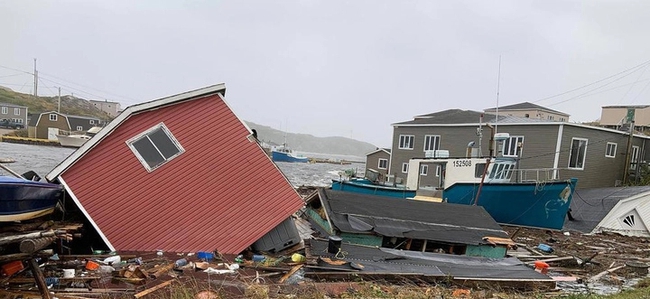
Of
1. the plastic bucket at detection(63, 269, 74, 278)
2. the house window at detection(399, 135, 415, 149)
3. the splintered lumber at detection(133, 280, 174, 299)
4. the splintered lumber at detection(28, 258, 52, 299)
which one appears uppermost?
the house window at detection(399, 135, 415, 149)

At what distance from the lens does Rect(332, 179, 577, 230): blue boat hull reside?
60.2ft

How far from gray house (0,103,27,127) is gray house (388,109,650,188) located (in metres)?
86.2

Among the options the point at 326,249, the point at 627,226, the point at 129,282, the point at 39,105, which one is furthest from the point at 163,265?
the point at 39,105

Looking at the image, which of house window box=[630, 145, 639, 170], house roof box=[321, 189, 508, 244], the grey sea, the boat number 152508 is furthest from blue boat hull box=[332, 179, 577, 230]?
the grey sea

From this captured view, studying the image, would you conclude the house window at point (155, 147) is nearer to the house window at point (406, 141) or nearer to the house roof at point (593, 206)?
the house roof at point (593, 206)

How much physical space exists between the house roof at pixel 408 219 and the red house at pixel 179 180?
6.52 feet

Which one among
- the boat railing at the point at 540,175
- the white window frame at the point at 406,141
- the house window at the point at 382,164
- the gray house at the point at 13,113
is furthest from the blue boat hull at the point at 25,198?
the gray house at the point at 13,113

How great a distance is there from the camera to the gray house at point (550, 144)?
79.7 feet

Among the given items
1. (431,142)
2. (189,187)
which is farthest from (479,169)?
(189,187)

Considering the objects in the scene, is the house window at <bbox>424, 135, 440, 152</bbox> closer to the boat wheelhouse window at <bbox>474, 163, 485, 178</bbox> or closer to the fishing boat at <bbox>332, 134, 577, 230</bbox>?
→ the fishing boat at <bbox>332, 134, 577, 230</bbox>

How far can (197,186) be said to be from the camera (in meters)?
10.9

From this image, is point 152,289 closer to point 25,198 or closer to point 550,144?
point 25,198

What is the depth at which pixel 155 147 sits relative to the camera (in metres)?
10.7

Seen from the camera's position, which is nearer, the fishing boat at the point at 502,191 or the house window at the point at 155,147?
the house window at the point at 155,147
